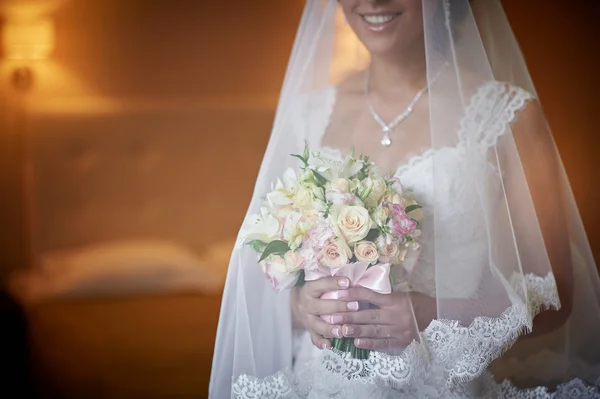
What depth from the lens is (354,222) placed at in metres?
1.11

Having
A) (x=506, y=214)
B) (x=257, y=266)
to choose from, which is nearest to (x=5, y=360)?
(x=257, y=266)

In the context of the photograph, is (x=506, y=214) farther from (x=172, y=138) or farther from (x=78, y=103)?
(x=78, y=103)

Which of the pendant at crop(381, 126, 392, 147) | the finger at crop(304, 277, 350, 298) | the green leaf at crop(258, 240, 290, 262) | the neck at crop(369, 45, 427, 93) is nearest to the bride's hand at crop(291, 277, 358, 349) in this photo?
the finger at crop(304, 277, 350, 298)

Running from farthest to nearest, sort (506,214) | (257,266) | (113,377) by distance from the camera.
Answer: (113,377)
(257,266)
(506,214)

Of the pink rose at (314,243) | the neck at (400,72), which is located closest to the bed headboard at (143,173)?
the neck at (400,72)

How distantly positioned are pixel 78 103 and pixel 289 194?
7.17ft

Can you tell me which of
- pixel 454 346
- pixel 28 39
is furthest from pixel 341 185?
pixel 28 39

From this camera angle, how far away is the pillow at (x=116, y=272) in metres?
2.99

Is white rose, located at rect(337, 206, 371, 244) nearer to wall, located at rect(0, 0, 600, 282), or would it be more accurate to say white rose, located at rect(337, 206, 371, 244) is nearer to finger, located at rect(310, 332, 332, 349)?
finger, located at rect(310, 332, 332, 349)

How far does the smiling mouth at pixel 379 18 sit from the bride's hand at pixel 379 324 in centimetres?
71

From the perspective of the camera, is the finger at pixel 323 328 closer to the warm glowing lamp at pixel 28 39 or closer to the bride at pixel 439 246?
the bride at pixel 439 246

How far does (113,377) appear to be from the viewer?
293 cm

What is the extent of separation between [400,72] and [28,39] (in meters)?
2.23

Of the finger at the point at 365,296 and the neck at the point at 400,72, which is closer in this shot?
the finger at the point at 365,296
